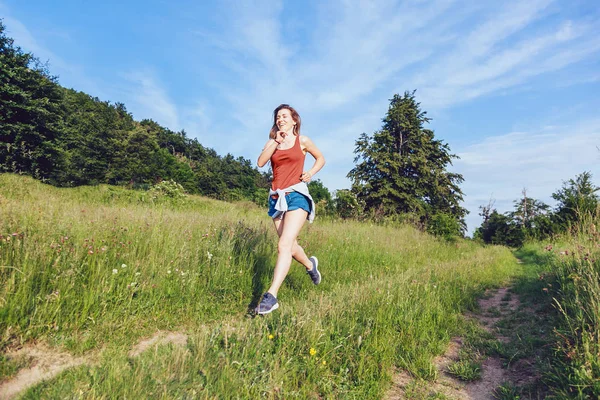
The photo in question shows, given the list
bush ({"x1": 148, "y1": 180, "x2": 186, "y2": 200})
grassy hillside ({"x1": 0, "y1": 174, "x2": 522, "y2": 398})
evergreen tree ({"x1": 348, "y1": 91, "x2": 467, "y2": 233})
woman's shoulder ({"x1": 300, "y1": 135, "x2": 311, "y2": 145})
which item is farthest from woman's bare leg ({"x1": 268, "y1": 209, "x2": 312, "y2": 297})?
evergreen tree ({"x1": 348, "y1": 91, "x2": 467, "y2": 233})

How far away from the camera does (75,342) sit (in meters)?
2.61

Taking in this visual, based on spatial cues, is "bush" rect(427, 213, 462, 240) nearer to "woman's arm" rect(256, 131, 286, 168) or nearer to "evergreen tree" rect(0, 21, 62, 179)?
"woman's arm" rect(256, 131, 286, 168)

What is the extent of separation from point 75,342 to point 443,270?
578 cm

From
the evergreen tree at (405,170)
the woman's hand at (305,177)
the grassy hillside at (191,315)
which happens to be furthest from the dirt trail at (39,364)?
the evergreen tree at (405,170)

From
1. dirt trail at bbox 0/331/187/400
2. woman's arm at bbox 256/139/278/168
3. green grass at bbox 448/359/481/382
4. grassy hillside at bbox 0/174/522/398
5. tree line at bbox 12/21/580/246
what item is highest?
tree line at bbox 12/21/580/246

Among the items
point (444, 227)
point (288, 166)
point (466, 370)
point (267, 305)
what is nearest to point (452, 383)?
point (466, 370)

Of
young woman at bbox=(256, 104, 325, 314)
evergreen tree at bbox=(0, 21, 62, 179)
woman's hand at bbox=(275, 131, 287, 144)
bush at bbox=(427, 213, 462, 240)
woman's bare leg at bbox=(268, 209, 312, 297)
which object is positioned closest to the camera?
woman's bare leg at bbox=(268, 209, 312, 297)

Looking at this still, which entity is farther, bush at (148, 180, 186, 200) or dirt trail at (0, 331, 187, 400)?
bush at (148, 180, 186, 200)

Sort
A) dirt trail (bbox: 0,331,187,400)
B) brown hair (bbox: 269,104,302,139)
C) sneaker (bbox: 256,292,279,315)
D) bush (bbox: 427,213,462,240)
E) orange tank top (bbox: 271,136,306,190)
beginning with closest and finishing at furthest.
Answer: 1. dirt trail (bbox: 0,331,187,400)
2. sneaker (bbox: 256,292,279,315)
3. orange tank top (bbox: 271,136,306,190)
4. brown hair (bbox: 269,104,302,139)
5. bush (bbox: 427,213,462,240)

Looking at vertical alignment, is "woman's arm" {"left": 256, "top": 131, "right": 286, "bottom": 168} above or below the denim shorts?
above

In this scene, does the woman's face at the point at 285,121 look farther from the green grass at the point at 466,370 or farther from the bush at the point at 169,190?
the bush at the point at 169,190

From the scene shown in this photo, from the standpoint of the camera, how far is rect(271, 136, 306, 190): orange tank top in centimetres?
376

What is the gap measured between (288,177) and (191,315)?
1.90m

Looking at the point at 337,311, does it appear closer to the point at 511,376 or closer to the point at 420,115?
the point at 511,376
